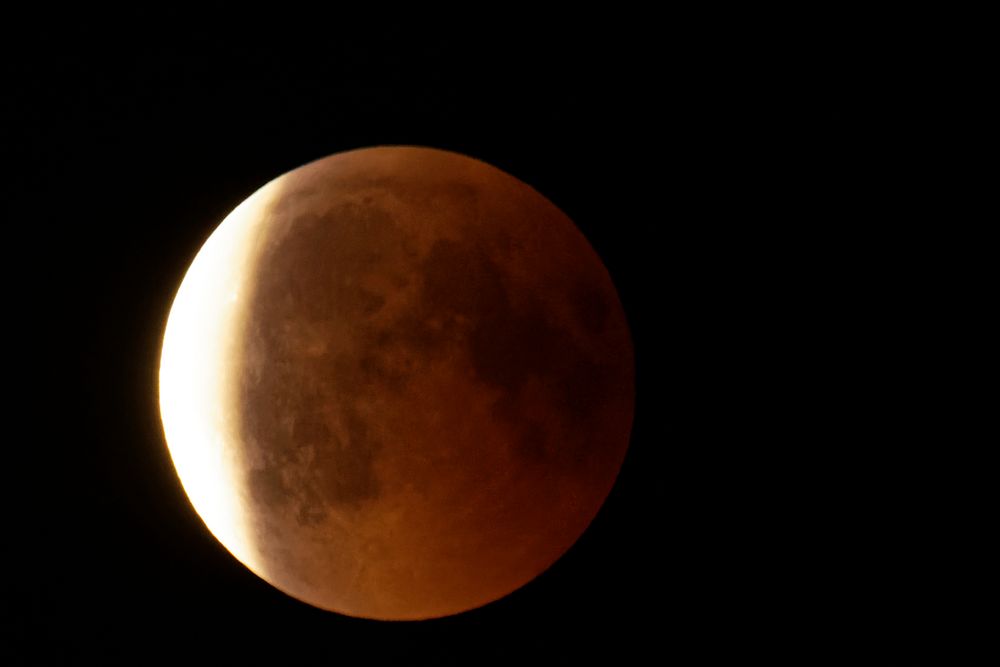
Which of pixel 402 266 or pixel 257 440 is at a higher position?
pixel 402 266

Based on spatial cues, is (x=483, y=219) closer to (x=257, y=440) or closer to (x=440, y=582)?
(x=257, y=440)

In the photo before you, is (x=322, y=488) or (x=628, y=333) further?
(x=628, y=333)

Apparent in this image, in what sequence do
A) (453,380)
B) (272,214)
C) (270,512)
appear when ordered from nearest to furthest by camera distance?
(453,380) → (270,512) → (272,214)

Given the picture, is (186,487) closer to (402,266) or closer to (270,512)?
(270,512)

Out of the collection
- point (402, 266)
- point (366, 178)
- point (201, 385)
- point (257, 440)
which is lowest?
point (257, 440)

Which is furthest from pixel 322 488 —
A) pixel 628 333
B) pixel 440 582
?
pixel 628 333

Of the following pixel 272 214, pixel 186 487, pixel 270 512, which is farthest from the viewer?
pixel 186 487
